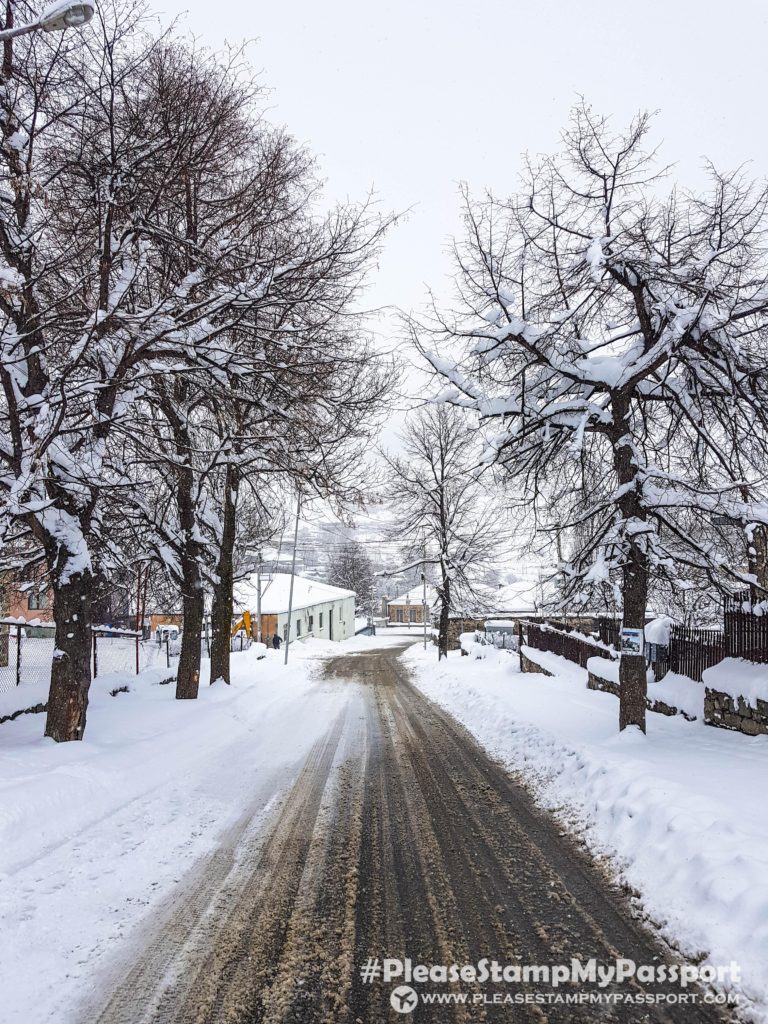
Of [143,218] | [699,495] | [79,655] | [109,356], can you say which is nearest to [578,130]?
[699,495]

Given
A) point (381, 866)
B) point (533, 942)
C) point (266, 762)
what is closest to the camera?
point (533, 942)

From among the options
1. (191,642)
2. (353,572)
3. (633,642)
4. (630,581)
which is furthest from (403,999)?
(353,572)

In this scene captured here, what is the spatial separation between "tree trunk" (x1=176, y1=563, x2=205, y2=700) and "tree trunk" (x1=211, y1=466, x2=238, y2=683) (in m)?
0.96

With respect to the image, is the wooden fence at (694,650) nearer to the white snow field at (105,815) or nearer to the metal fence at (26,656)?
the white snow field at (105,815)

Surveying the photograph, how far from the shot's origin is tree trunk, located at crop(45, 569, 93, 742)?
8312 millimetres

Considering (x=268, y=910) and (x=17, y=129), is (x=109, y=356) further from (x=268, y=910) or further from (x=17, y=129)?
(x=268, y=910)

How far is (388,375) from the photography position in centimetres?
1116

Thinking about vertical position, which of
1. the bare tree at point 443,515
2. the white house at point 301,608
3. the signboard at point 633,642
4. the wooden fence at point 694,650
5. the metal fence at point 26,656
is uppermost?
the bare tree at point 443,515

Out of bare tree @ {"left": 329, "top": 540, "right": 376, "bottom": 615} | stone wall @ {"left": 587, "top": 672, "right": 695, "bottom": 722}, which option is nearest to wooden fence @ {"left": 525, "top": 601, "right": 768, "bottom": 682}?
stone wall @ {"left": 587, "top": 672, "right": 695, "bottom": 722}

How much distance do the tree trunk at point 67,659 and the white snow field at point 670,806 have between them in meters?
6.23

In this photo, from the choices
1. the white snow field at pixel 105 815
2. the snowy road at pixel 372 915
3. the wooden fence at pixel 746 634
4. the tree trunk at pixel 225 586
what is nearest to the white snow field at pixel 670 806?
the snowy road at pixel 372 915

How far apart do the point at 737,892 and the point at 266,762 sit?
663 centimetres

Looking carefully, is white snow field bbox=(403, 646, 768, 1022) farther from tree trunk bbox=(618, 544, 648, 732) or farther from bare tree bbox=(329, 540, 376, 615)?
bare tree bbox=(329, 540, 376, 615)

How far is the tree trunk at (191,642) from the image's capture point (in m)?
13.8
